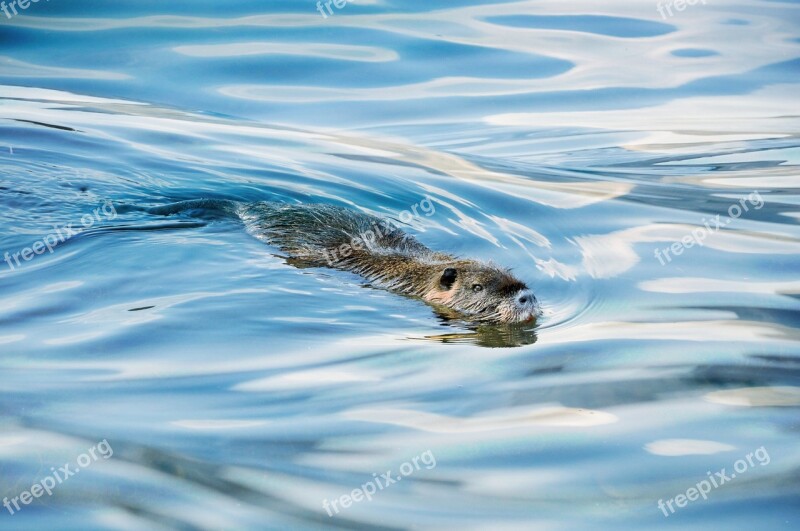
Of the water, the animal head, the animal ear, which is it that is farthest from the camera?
the animal ear

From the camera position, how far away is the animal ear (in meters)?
6.39

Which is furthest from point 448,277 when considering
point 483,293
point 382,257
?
point 382,257

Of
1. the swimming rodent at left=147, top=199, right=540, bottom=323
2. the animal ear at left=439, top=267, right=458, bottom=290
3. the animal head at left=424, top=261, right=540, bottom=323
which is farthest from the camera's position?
the animal ear at left=439, top=267, right=458, bottom=290

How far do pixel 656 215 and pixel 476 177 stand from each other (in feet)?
6.21

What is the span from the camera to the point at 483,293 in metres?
6.27

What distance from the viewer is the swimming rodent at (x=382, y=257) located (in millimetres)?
6191

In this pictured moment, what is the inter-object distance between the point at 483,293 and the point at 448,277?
26 centimetres

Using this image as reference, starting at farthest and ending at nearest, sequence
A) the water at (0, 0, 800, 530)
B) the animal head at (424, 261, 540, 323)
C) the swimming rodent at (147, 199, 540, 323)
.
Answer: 1. the swimming rodent at (147, 199, 540, 323)
2. the animal head at (424, 261, 540, 323)
3. the water at (0, 0, 800, 530)

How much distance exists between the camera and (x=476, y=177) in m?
9.45

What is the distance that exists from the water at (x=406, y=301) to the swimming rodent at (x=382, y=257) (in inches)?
6.7

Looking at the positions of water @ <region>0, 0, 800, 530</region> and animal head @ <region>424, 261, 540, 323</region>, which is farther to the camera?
animal head @ <region>424, 261, 540, 323</region>

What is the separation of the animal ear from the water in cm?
35

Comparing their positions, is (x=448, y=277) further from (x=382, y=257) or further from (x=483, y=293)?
(x=382, y=257)

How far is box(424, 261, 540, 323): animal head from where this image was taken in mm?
5992
